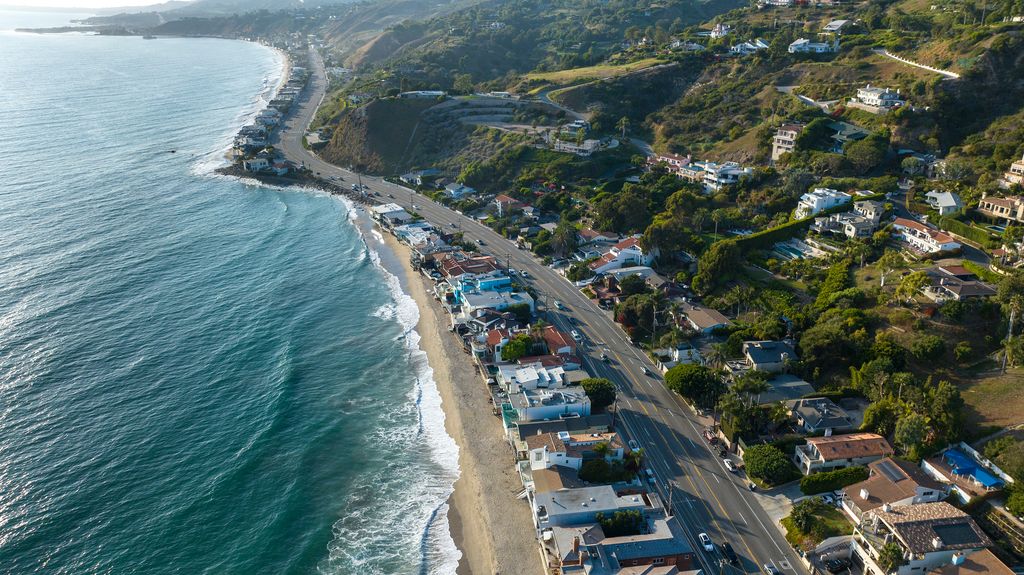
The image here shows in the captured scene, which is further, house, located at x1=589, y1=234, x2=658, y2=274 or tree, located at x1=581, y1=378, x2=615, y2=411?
house, located at x1=589, y1=234, x2=658, y2=274

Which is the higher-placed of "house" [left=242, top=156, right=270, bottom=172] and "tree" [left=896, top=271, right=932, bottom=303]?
"tree" [left=896, top=271, right=932, bottom=303]

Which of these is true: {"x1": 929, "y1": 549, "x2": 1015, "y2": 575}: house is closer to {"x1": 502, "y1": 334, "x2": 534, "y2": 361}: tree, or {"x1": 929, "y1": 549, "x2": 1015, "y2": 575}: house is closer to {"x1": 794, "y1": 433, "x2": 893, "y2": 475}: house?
{"x1": 794, "y1": 433, "x2": 893, "y2": 475}: house

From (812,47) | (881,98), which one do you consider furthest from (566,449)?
(812,47)

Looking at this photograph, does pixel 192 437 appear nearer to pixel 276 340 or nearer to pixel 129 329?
pixel 276 340

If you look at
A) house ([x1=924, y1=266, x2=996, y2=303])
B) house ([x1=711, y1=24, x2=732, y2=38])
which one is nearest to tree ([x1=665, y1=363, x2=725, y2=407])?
house ([x1=924, y1=266, x2=996, y2=303])

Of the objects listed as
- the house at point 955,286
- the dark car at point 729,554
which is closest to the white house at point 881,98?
the house at point 955,286

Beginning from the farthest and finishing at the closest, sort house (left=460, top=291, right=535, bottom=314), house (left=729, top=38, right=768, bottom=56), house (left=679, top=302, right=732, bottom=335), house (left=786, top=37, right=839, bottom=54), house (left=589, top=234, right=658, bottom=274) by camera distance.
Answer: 1. house (left=729, top=38, right=768, bottom=56)
2. house (left=786, top=37, right=839, bottom=54)
3. house (left=589, top=234, right=658, bottom=274)
4. house (left=460, top=291, right=535, bottom=314)
5. house (left=679, top=302, right=732, bottom=335)
